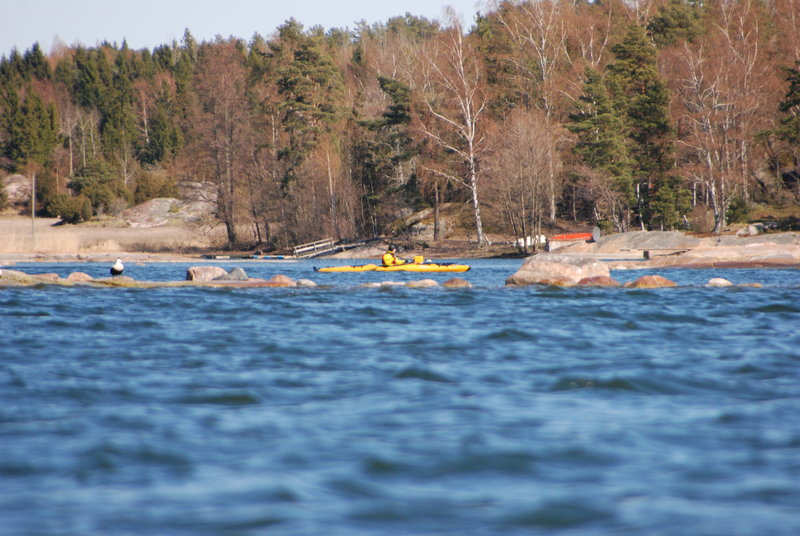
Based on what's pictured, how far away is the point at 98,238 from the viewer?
44812 mm

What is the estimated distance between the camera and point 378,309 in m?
12.8

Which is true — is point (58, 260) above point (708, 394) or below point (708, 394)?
above

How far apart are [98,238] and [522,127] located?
A: 2309cm

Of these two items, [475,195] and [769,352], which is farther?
[475,195]

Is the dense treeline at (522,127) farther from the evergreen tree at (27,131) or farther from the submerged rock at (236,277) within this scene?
the submerged rock at (236,277)

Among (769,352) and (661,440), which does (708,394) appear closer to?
(661,440)

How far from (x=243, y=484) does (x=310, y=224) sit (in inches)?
1554

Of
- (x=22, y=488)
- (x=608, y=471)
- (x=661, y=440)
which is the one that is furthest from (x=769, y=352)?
(x=22, y=488)

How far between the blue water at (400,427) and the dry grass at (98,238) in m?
29.9

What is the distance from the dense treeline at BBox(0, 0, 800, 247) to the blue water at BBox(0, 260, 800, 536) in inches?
1066

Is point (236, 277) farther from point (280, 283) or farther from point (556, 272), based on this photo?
point (556, 272)

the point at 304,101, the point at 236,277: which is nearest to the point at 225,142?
the point at 304,101

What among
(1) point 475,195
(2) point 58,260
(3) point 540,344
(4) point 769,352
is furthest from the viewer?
(1) point 475,195

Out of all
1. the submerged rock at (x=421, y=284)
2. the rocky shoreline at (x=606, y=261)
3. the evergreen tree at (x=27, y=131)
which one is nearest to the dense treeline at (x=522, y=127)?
the rocky shoreline at (x=606, y=261)
